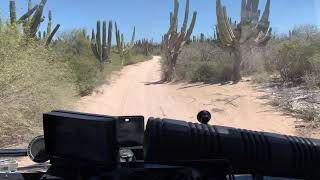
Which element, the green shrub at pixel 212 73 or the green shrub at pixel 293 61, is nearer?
the green shrub at pixel 293 61

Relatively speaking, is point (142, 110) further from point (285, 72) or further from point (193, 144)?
point (193, 144)

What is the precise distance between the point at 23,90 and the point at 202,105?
7.98 meters

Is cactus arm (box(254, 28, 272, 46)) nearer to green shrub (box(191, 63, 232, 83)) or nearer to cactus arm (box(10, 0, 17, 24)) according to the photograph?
green shrub (box(191, 63, 232, 83))

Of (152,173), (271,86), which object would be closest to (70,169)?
(152,173)

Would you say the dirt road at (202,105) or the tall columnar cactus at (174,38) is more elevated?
the tall columnar cactus at (174,38)

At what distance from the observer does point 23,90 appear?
11.8 meters

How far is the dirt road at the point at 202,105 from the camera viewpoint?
1433 centimetres

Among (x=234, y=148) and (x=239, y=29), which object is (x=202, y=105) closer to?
(x=239, y=29)

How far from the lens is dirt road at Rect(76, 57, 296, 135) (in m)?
14.3

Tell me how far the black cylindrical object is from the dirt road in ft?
31.6

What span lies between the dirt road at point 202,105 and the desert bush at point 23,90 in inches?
107

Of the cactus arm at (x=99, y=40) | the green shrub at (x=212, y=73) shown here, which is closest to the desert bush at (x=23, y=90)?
the green shrub at (x=212, y=73)

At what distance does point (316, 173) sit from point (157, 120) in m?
0.91

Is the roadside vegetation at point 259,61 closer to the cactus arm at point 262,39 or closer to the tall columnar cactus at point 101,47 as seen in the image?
the cactus arm at point 262,39
